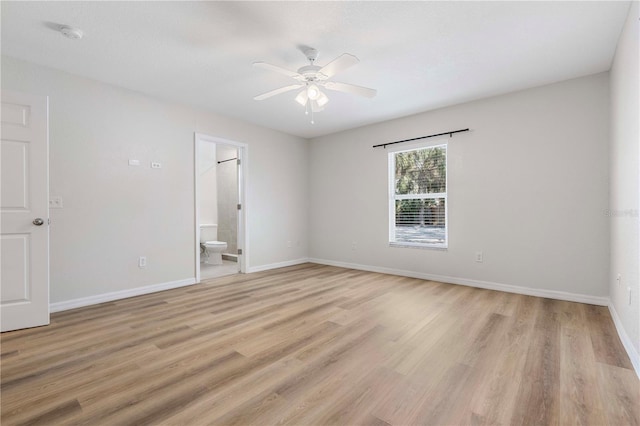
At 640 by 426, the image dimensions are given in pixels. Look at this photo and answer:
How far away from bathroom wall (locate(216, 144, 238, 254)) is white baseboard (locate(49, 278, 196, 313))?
2344 millimetres

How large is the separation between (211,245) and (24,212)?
3271 mm

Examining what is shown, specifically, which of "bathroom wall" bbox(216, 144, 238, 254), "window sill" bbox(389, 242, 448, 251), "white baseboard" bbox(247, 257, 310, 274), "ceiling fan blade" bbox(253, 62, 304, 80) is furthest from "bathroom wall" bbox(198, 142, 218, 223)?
"ceiling fan blade" bbox(253, 62, 304, 80)

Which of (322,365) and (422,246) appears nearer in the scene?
(322,365)

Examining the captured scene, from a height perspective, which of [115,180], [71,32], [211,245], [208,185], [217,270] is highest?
[71,32]

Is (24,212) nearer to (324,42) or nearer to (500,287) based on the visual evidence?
(324,42)

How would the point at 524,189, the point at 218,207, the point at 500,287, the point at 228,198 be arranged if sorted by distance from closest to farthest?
the point at 524,189, the point at 500,287, the point at 228,198, the point at 218,207

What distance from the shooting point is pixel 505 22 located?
2.35 m

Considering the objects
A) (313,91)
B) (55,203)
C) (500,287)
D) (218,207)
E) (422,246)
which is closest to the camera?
(313,91)

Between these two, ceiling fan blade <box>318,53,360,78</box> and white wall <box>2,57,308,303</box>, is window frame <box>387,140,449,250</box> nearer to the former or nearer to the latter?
ceiling fan blade <box>318,53,360,78</box>

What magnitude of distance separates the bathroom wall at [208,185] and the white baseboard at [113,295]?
289 cm

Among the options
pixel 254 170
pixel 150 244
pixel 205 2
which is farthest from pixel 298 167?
pixel 205 2

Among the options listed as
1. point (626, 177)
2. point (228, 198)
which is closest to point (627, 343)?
point (626, 177)

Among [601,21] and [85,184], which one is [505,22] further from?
[85,184]

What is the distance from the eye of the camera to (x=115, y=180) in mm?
3535
